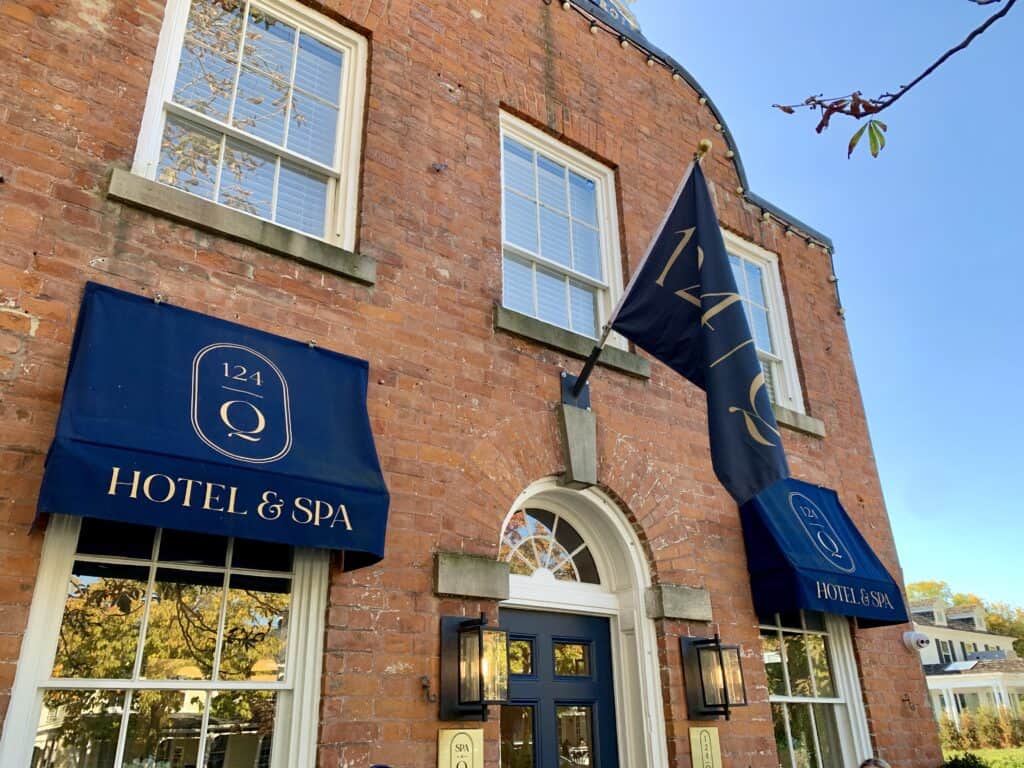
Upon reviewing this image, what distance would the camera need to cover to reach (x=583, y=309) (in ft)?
23.0

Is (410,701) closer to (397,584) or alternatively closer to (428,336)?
(397,584)

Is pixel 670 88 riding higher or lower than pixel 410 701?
higher

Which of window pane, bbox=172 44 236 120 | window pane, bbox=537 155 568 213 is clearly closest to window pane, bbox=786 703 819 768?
window pane, bbox=537 155 568 213

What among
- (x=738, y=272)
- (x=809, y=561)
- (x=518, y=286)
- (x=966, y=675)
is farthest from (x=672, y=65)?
(x=966, y=675)

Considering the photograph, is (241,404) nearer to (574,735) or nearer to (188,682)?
(188,682)

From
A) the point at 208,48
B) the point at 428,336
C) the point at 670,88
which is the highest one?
the point at 670,88

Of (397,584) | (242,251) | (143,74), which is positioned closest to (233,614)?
(397,584)

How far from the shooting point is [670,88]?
8.91m

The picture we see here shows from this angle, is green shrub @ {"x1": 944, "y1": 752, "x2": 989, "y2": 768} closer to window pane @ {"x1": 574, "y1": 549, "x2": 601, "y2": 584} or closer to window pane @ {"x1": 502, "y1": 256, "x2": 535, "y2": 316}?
window pane @ {"x1": 574, "y1": 549, "x2": 601, "y2": 584}

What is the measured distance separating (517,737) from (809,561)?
297 centimetres

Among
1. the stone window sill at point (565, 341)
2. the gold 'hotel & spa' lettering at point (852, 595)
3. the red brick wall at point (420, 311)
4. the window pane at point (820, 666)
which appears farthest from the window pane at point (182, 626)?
the window pane at point (820, 666)

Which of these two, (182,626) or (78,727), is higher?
(182,626)

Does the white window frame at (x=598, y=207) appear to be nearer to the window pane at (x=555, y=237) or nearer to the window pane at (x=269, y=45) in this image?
the window pane at (x=555, y=237)

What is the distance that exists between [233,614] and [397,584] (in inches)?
37.0
